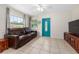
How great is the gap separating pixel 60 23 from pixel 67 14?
861 mm

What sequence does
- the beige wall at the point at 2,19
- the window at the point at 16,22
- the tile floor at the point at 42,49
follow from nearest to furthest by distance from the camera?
the tile floor at the point at 42,49 → the beige wall at the point at 2,19 → the window at the point at 16,22

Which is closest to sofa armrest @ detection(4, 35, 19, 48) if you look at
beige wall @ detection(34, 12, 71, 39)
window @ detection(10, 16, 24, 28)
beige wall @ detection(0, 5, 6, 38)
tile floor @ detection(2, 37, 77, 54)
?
tile floor @ detection(2, 37, 77, 54)

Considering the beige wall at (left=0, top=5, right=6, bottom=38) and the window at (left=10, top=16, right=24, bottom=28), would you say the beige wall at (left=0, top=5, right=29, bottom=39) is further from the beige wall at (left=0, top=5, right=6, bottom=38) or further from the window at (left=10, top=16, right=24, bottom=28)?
the window at (left=10, top=16, right=24, bottom=28)

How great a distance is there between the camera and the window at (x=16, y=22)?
4.66 meters

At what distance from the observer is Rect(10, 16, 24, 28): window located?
466 centimetres

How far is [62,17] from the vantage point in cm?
662

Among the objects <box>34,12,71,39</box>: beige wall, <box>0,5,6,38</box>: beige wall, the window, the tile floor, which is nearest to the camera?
the tile floor

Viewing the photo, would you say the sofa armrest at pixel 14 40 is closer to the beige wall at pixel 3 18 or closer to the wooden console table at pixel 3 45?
the wooden console table at pixel 3 45

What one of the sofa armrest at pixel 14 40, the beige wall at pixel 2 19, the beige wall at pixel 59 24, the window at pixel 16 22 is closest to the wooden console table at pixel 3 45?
the sofa armrest at pixel 14 40

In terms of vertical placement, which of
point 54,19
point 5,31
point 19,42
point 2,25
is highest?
point 54,19

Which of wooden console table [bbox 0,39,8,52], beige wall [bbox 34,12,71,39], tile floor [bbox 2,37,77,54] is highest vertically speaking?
beige wall [bbox 34,12,71,39]
